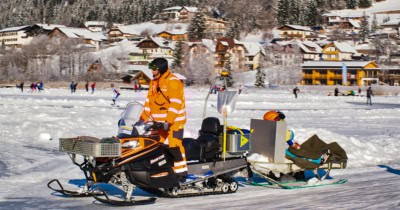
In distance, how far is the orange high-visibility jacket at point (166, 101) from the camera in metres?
7.82

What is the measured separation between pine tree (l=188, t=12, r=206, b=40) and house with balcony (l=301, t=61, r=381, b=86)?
52.0m

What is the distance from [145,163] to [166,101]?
971 millimetres

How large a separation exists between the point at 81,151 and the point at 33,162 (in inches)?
178

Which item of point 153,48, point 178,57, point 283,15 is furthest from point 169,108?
point 283,15

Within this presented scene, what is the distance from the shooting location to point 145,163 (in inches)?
295

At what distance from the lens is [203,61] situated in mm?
102250

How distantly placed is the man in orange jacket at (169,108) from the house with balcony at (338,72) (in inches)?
3862

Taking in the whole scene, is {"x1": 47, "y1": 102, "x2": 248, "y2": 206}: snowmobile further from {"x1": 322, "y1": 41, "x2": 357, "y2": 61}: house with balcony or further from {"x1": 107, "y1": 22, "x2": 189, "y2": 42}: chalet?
{"x1": 107, "y1": 22, "x2": 189, "y2": 42}: chalet

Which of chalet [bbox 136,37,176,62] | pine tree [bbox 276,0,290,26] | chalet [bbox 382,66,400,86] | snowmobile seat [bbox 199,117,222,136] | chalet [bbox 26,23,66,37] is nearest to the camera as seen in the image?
snowmobile seat [bbox 199,117,222,136]

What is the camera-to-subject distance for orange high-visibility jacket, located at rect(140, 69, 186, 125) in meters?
7.82

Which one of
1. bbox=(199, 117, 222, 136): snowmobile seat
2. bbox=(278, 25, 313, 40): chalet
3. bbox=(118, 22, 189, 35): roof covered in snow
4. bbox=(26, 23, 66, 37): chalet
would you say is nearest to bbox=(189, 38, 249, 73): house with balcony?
bbox=(278, 25, 313, 40): chalet

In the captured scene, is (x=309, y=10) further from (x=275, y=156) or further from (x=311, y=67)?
(x=275, y=156)

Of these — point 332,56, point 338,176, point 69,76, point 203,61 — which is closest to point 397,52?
point 332,56

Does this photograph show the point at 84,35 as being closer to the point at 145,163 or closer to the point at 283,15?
the point at 283,15
